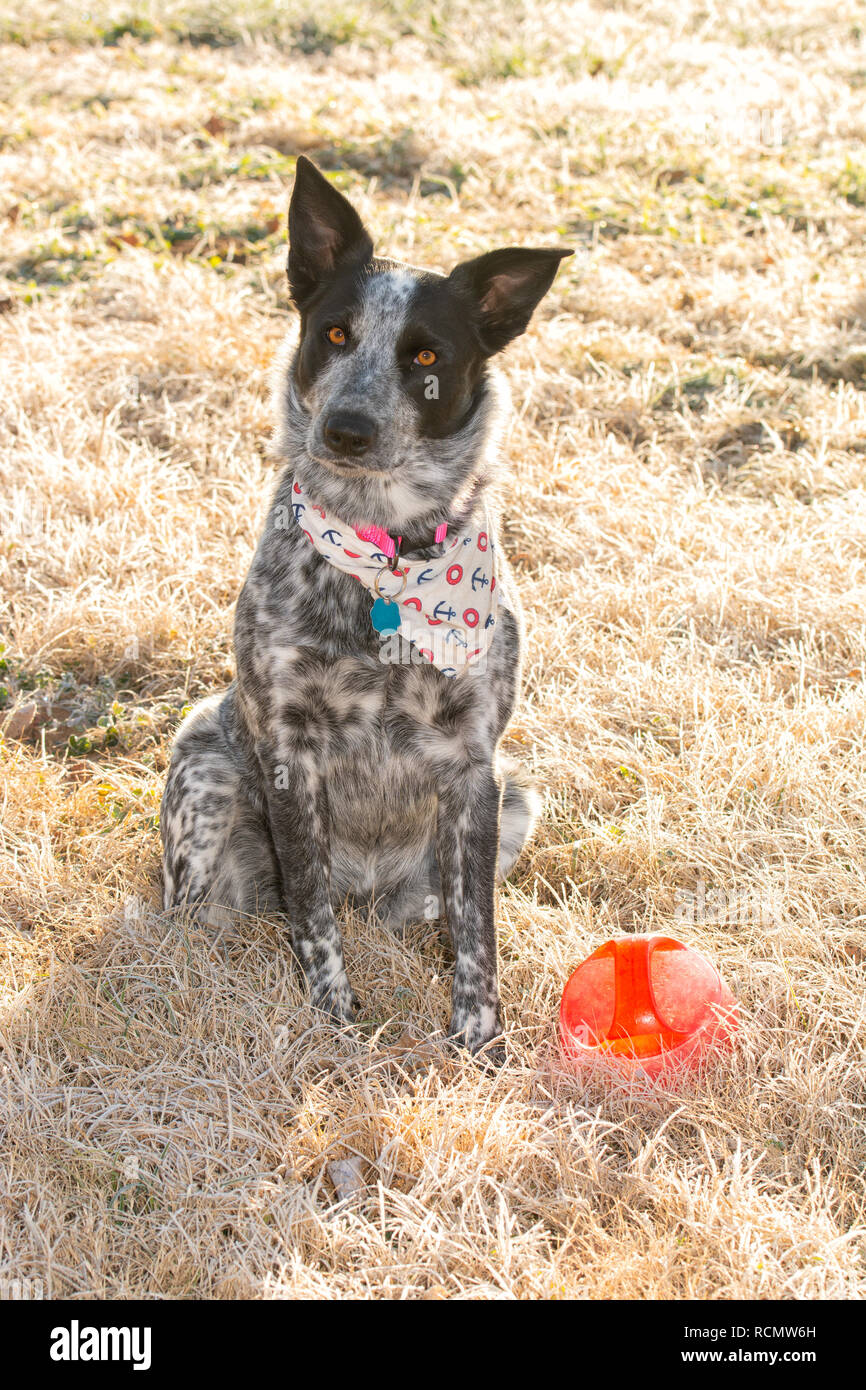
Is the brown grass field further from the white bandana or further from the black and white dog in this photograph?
the white bandana

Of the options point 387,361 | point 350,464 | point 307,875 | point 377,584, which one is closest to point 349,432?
point 350,464

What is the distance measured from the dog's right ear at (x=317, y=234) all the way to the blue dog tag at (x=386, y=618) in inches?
30.9

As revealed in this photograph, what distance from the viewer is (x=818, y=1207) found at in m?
2.37

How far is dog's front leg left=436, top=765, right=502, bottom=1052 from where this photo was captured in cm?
292

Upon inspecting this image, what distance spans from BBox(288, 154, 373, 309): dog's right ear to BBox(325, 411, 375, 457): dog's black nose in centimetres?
49

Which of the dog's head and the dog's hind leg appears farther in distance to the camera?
the dog's hind leg

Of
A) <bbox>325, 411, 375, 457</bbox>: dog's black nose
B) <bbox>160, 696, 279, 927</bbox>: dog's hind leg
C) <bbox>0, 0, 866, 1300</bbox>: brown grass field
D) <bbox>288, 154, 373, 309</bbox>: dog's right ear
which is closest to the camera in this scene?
<bbox>0, 0, 866, 1300</bbox>: brown grass field

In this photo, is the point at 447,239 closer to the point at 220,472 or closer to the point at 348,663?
the point at 220,472

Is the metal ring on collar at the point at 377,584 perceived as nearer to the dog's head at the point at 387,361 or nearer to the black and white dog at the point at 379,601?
the black and white dog at the point at 379,601

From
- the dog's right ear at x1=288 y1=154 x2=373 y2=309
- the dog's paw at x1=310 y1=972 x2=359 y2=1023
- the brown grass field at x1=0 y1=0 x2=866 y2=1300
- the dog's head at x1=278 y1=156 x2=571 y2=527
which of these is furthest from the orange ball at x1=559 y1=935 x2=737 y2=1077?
the dog's right ear at x1=288 y1=154 x2=373 y2=309

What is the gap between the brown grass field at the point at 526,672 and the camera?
93.8 inches

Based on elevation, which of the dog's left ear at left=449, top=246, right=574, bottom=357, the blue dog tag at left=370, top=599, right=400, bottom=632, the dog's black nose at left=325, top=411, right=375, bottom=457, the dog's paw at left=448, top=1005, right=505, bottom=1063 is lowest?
the dog's paw at left=448, top=1005, right=505, bottom=1063

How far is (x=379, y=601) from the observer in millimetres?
2885
